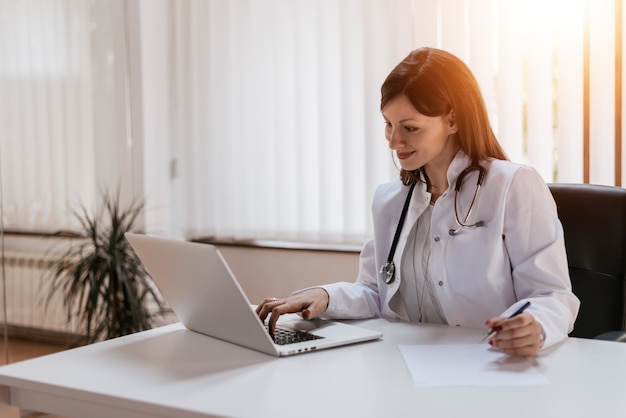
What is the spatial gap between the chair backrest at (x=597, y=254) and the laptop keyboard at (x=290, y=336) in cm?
80

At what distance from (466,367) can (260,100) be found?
2.61m

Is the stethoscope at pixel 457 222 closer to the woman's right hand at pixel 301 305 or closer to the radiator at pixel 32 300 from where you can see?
the woman's right hand at pixel 301 305

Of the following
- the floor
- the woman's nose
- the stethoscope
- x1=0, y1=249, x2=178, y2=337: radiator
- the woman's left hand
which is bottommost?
the floor

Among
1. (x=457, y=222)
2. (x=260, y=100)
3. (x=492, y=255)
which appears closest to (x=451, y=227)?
(x=457, y=222)

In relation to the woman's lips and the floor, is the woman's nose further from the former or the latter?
the floor

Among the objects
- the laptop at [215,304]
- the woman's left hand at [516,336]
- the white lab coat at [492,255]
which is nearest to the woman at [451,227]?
the white lab coat at [492,255]

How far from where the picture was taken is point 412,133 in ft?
5.99

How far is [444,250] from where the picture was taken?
1.81 m

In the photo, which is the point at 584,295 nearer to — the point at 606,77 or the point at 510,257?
the point at 510,257

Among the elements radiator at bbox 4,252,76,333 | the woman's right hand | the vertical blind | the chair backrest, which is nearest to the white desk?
the woman's right hand

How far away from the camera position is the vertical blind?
2.88 meters

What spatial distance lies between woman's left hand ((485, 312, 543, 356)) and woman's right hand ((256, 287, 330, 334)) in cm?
46

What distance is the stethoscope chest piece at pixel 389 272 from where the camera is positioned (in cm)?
189

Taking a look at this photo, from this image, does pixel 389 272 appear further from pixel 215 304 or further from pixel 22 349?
pixel 22 349
